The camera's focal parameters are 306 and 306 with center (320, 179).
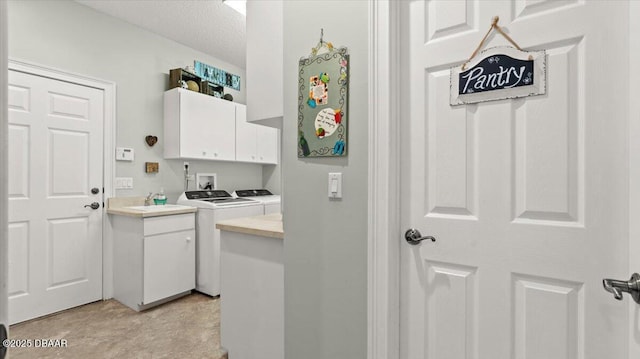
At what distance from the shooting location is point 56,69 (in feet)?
8.36

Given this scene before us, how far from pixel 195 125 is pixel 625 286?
335 cm

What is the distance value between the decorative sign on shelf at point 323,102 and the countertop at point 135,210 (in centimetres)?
187

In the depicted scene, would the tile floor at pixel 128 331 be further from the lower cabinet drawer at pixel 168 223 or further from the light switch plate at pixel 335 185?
the light switch plate at pixel 335 185

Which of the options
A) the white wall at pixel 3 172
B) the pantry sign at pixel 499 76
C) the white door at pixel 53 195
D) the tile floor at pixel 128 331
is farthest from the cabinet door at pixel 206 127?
the white wall at pixel 3 172

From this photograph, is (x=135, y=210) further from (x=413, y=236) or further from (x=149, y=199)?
(x=413, y=236)

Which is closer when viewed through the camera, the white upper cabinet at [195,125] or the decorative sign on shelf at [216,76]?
the white upper cabinet at [195,125]

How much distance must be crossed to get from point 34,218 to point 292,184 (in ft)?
7.88

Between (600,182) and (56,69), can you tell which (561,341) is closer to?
(600,182)

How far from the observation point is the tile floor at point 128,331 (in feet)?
6.57

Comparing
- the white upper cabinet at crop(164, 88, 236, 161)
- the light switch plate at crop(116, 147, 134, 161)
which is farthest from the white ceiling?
the light switch plate at crop(116, 147, 134, 161)

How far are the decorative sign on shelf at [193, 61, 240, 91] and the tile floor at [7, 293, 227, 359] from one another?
8.41 feet

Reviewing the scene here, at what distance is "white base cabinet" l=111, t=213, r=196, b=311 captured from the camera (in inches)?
103

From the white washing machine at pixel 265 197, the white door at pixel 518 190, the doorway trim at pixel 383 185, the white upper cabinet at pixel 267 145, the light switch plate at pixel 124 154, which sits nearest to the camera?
the white door at pixel 518 190

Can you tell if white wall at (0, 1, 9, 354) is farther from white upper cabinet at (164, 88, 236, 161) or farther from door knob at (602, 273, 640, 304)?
white upper cabinet at (164, 88, 236, 161)
